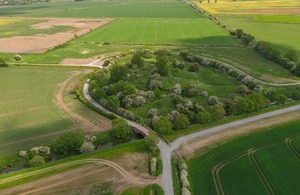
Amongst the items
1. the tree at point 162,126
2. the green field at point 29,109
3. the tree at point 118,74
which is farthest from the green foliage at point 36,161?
the tree at point 118,74

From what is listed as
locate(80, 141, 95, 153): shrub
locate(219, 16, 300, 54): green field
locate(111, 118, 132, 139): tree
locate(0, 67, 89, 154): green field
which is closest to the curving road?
locate(111, 118, 132, 139): tree

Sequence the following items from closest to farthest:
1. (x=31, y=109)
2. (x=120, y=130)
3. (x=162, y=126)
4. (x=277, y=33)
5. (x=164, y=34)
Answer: (x=120, y=130) < (x=162, y=126) < (x=31, y=109) < (x=277, y=33) < (x=164, y=34)

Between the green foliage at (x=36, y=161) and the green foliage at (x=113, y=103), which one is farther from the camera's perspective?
the green foliage at (x=113, y=103)

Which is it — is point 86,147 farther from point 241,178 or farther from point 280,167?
point 280,167

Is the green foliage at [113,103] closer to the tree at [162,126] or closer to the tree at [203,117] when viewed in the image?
the tree at [162,126]

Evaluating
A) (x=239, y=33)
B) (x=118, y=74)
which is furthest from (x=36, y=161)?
(x=239, y=33)
